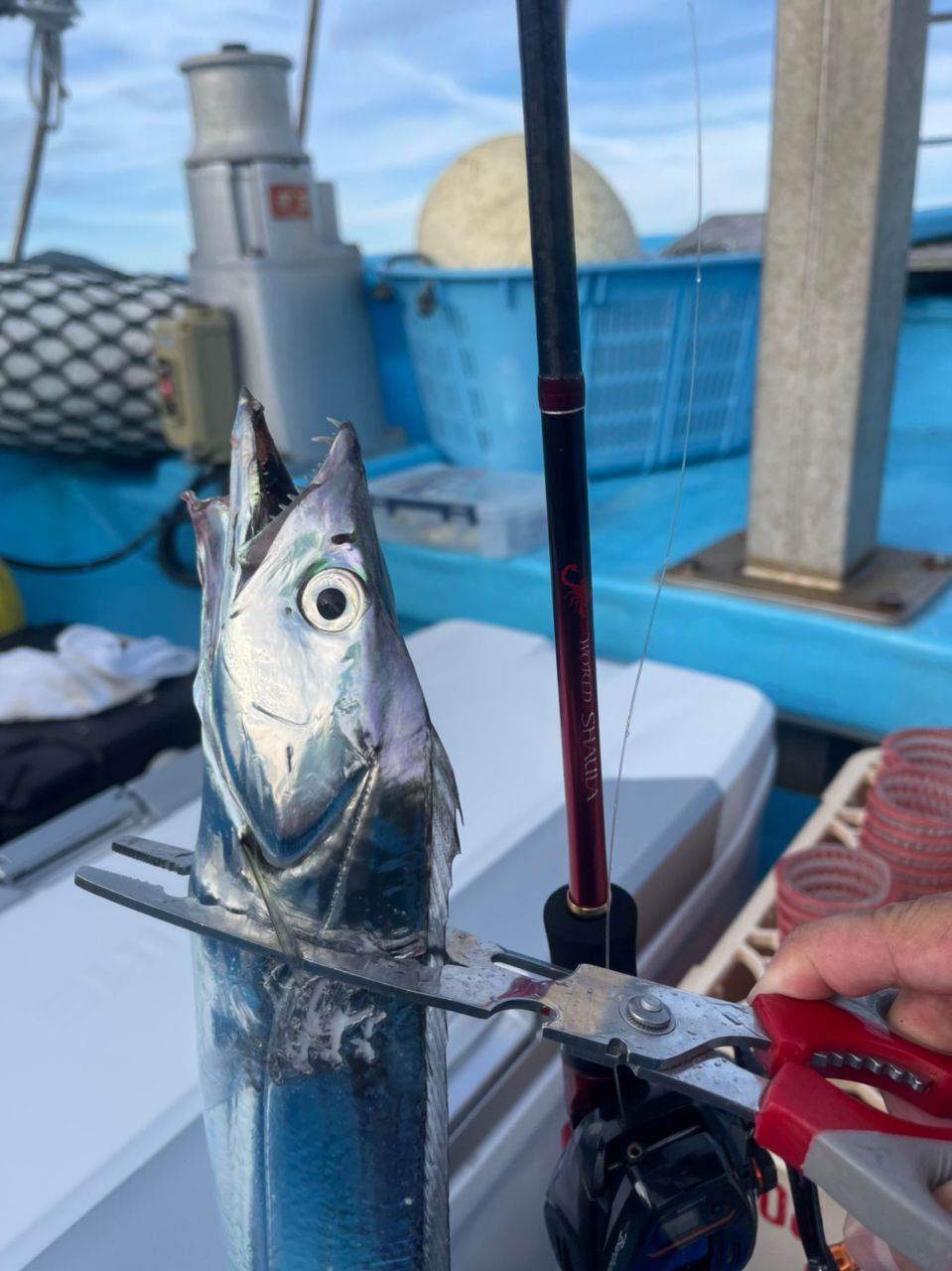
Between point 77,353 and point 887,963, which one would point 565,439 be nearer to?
point 887,963

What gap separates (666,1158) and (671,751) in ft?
1.86

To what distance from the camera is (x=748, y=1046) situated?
16.1 inches

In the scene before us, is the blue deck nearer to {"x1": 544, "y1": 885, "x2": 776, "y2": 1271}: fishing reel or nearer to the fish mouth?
{"x1": 544, "y1": 885, "x2": 776, "y2": 1271}: fishing reel

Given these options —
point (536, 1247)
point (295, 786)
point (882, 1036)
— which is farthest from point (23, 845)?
point (882, 1036)

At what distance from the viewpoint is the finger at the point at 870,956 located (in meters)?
0.44

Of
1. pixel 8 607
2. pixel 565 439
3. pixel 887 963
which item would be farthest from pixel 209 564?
pixel 8 607

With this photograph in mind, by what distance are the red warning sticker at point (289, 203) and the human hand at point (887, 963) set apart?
5.71 ft

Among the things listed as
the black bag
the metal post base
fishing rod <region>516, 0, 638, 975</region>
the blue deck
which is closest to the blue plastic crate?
the blue deck

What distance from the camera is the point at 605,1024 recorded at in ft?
1.26

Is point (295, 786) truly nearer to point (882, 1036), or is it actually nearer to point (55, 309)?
point (882, 1036)

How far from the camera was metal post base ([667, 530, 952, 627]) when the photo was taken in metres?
1.22

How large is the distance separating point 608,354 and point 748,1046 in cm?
135

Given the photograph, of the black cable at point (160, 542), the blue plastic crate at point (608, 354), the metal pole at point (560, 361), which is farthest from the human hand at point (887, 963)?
the black cable at point (160, 542)

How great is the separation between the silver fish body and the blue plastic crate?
1.18m
